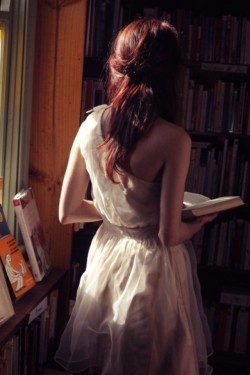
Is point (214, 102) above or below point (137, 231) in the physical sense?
above

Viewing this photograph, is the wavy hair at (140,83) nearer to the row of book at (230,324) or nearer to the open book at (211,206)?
the open book at (211,206)

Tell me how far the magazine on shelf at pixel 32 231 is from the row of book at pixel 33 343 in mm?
118

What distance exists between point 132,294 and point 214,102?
1265mm

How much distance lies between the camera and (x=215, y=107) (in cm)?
242

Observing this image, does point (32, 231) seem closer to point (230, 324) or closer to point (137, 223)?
point (137, 223)

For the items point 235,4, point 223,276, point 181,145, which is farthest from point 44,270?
point 235,4

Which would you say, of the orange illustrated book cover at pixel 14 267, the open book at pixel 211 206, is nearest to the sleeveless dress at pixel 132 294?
the open book at pixel 211 206

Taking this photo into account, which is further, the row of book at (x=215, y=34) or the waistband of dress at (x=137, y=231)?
the row of book at (x=215, y=34)

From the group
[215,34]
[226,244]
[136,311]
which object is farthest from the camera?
[226,244]

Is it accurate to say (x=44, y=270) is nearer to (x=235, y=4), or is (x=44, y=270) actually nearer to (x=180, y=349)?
(x=180, y=349)

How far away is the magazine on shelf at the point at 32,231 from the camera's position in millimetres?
1688

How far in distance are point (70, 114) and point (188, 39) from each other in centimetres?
Answer: 84

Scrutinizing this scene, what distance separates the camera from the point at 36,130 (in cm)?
188

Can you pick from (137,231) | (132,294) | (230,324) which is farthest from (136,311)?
(230,324)
